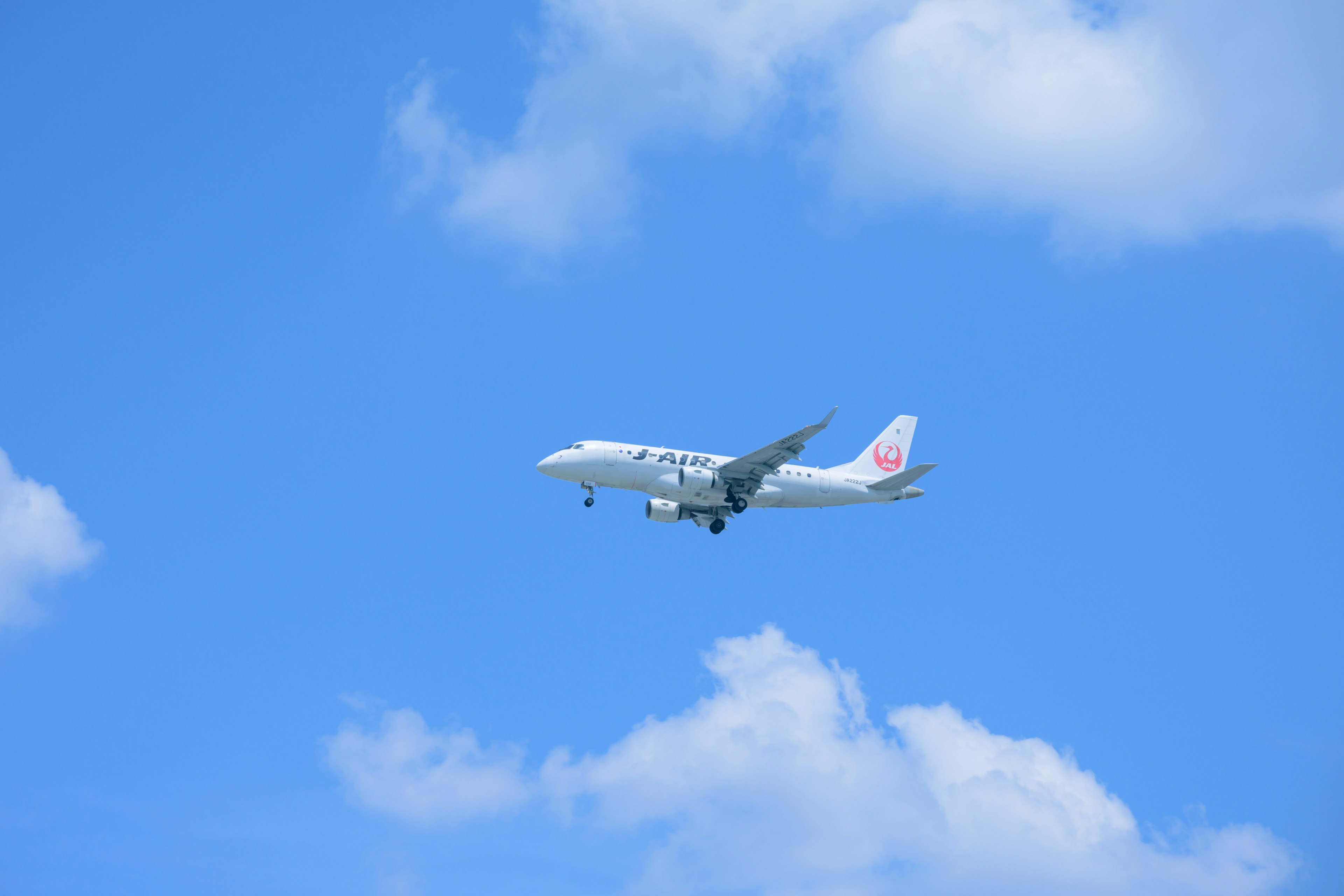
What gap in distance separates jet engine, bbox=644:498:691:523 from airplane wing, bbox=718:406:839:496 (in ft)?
16.5

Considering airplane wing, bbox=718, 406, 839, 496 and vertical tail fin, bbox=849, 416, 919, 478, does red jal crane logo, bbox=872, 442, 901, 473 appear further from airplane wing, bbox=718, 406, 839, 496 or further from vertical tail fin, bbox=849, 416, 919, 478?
airplane wing, bbox=718, 406, 839, 496

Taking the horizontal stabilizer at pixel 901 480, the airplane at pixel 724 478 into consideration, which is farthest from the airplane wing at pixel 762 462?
the horizontal stabilizer at pixel 901 480

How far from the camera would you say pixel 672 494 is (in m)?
61.7

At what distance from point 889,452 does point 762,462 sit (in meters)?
12.0

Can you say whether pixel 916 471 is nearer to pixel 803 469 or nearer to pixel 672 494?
pixel 803 469

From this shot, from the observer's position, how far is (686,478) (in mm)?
61219

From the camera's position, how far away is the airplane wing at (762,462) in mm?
58344

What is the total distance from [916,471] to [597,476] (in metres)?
16.3

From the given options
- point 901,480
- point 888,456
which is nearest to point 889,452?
point 888,456

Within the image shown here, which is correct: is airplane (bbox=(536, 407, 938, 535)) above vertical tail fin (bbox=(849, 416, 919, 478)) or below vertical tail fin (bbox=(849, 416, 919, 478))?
below

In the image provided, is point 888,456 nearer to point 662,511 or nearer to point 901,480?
point 901,480

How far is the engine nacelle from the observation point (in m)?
61.2

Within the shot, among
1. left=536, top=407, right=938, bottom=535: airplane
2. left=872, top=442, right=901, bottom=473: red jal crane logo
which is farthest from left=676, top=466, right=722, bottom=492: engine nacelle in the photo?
left=872, top=442, right=901, bottom=473: red jal crane logo

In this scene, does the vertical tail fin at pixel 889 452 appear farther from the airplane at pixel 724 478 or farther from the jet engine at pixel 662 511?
the jet engine at pixel 662 511
